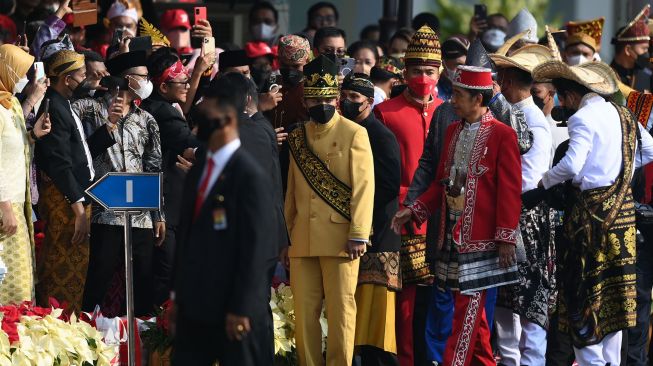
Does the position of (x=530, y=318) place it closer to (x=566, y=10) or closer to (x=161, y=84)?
(x=161, y=84)

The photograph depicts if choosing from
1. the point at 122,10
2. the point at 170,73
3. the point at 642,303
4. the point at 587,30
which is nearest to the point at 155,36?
the point at 122,10

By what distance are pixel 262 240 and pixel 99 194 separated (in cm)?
225

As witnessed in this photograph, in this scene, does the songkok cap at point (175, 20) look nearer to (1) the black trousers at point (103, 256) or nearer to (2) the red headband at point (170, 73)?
(2) the red headband at point (170, 73)

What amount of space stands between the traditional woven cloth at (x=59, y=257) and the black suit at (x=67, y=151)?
22 centimetres

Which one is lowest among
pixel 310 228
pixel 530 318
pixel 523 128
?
pixel 530 318

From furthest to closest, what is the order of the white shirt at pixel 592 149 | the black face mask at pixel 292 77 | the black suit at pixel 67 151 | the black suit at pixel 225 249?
1. the black face mask at pixel 292 77
2. the black suit at pixel 67 151
3. the white shirt at pixel 592 149
4. the black suit at pixel 225 249

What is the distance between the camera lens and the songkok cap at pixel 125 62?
11.7m

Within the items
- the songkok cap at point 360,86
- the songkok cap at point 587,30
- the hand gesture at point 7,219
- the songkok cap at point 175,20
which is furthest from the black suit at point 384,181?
the songkok cap at point 587,30

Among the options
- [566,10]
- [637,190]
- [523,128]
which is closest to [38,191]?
[523,128]

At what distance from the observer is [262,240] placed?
7.94 m

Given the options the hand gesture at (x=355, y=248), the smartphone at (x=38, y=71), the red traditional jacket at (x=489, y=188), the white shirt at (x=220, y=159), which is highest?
the smartphone at (x=38, y=71)

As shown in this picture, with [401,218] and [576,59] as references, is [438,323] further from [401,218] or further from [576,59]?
[576,59]

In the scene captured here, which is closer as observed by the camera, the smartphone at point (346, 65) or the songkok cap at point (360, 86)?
the songkok cap at point (360, 86)

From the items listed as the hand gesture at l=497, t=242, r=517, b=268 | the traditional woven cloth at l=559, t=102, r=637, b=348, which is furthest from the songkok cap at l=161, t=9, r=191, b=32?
the hand gesture at l=497, t=242, r=517, b=268
